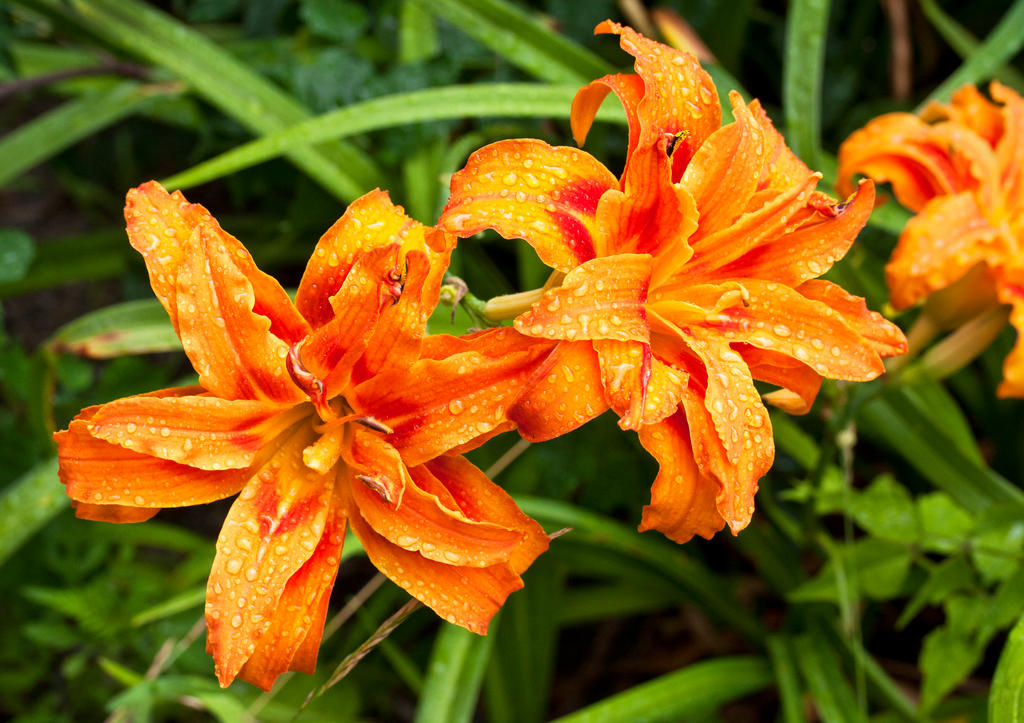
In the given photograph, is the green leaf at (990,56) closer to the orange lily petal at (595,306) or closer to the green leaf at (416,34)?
the green leaf at (416,34)

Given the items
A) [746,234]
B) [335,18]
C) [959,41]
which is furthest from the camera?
[959,41]

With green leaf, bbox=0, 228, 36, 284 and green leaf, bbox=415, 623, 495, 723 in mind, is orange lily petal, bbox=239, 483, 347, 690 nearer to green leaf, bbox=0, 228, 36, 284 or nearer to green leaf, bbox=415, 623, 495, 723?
green leaf, bbox=415, 623, 495, 723

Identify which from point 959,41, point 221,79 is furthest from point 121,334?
point 959,41

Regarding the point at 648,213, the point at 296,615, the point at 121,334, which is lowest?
the point at 121,334

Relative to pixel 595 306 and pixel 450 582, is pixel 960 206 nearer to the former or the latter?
pixel 595 306

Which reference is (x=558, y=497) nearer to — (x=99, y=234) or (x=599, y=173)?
(x=599, y=173)

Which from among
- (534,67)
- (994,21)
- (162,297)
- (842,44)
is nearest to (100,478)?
(162,297)
